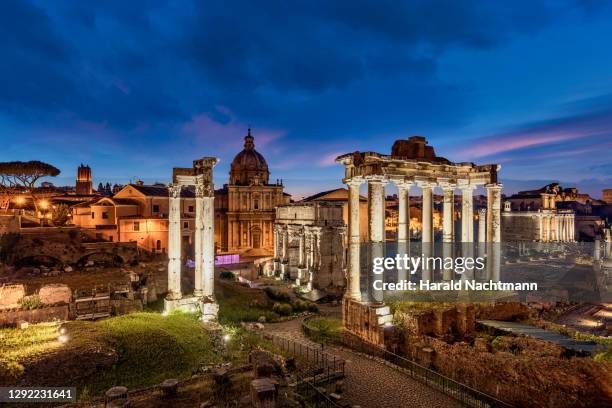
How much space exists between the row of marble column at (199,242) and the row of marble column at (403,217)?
743 centimetres

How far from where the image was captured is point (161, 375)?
12.4 m

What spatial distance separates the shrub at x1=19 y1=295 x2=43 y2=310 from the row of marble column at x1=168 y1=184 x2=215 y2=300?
5845 millimetres

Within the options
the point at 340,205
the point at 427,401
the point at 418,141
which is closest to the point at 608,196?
the point at 340,205

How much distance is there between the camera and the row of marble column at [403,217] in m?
17.3

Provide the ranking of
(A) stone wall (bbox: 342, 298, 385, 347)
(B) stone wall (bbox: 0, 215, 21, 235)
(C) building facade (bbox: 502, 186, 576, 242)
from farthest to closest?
1. (C) building facade (bbox: 502, 186, 576, 242)
2. (B) stone wall (bbox: 0, 215, 21, 235)
3. (A) stone wall (bbox: 342, 298, 385, 347)

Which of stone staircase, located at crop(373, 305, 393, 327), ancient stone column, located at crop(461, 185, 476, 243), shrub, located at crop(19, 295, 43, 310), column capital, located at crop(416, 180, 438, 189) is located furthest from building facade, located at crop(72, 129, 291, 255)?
ancient stone column, located at crop(461, 185, 476, 243)

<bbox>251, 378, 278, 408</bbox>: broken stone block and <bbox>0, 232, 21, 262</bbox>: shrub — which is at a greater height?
<bbox>0, 232, 21, 262</bbox>: shrub

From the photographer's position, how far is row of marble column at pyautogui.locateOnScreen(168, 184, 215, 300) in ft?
64.5

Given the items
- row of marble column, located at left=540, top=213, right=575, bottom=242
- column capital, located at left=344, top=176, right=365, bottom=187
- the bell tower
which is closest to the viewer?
column capital, located at left=344, top=176, right=365, bottom=187

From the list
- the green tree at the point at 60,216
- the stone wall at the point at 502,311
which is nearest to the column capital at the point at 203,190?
the stone wall at the point at 502,311

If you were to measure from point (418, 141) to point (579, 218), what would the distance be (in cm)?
7623

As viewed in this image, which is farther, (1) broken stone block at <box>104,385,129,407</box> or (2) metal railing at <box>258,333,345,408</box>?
(2) metal railing at <box>258,333,345,408</box>

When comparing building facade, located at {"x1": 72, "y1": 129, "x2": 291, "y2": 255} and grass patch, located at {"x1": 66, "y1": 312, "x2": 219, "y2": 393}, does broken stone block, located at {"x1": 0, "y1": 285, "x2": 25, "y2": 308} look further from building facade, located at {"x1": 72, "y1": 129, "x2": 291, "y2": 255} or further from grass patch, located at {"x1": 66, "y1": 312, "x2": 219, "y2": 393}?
building facade, located at {"x1": 72, "y1": 129, "x2": 291, "y2": 255}

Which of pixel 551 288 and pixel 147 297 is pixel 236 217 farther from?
pixel 551 288
